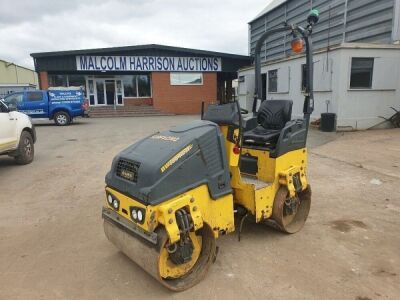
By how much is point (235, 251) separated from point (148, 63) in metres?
21.6

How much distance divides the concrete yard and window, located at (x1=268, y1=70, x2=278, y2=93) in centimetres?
1029

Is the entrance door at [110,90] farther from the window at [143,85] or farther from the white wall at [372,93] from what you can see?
the white wall at [372,93]

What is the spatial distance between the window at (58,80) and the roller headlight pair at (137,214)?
2325 cm

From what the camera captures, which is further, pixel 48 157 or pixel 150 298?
pixel 48 157

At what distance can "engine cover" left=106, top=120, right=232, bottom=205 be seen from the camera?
2.68m

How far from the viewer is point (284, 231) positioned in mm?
3914

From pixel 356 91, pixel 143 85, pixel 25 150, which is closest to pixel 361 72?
pixel 356 91

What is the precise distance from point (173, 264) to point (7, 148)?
19.8 feet

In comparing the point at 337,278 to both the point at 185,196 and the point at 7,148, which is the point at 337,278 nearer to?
the point at 185,196

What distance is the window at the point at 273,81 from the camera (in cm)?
1625

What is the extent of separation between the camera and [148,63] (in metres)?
23.6

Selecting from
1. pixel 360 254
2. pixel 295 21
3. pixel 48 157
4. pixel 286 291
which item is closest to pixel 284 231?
pixel 360 254

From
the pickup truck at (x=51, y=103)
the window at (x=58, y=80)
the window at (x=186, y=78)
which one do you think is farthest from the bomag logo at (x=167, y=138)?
the window at (x=58, y=80)

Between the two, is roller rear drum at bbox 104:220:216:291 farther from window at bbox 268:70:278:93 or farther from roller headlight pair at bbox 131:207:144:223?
window at bbox 268:70:278:93
